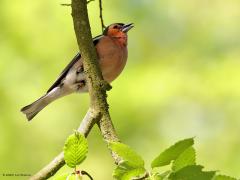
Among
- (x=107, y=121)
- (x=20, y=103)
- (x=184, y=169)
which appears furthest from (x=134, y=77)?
(x=184, y=169)

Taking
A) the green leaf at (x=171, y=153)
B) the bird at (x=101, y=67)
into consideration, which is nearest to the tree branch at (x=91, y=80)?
the green leaf at (x=171, y=153)

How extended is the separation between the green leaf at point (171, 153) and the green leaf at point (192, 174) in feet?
0.13

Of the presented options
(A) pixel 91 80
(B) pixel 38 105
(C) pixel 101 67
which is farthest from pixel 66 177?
(B) pixel 38 105

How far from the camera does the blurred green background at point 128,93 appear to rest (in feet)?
25.2

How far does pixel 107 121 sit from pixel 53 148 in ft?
18.4

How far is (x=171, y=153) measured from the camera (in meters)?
1.58

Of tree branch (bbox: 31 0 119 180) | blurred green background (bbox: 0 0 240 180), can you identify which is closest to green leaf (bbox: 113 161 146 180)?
tree branch (bbox: 31 0 119 180)

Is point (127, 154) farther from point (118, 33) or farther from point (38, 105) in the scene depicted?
point (118, 33)

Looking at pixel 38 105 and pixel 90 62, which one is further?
pixel 38 105

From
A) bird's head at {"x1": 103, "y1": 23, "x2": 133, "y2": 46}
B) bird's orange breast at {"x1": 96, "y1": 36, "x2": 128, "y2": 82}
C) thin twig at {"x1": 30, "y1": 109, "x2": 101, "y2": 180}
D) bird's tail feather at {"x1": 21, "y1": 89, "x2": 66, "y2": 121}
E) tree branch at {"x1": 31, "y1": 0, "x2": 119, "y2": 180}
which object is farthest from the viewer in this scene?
bird's head at {"x1": 103, "y1": 23, "x2": 133, "y2": 46}

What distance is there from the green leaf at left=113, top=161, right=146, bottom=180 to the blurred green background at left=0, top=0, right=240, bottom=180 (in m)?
5.39

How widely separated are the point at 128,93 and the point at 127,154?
6.19 meters

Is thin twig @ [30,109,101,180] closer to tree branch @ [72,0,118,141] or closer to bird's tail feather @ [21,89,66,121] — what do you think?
tree branch @ [72,0,118,141]

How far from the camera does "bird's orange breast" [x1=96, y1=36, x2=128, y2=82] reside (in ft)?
15.6
